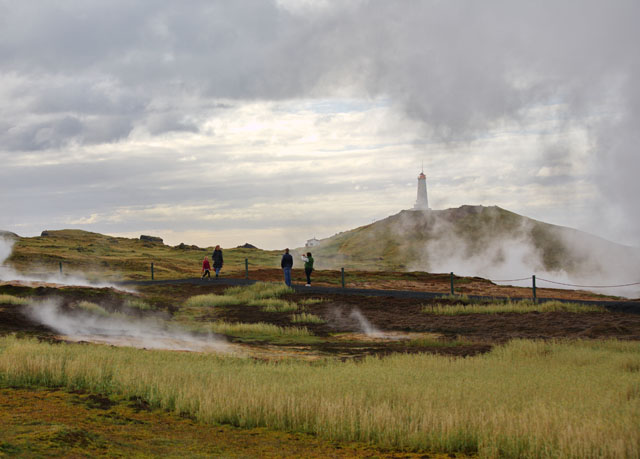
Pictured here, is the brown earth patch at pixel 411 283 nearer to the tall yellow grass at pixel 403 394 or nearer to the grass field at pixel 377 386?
the grass field at pixel 377 386

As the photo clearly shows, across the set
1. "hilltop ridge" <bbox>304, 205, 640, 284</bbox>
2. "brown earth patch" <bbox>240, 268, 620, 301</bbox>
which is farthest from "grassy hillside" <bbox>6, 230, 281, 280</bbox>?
"brown earth patch" <bbox>240, 268, 620, 301</bbox>

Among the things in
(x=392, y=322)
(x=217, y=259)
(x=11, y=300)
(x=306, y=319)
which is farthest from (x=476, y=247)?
(x=11, y=300)

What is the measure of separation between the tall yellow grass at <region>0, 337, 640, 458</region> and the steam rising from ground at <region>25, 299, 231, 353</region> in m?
3.94

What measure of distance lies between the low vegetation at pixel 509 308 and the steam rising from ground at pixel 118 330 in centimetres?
947

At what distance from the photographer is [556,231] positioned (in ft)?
206

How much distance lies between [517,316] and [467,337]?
13.9ft

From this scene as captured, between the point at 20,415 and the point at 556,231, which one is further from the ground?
the point at 556,231

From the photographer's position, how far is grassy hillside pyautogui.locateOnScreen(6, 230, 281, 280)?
53062mm

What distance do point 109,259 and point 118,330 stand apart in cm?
4598

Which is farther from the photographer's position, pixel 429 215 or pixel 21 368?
pixel 429 215

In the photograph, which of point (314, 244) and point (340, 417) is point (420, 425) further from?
point (314, 244)

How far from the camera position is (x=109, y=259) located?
64.2 m

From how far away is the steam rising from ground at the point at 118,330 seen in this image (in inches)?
693

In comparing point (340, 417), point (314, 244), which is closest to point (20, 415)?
point (340, 417)
